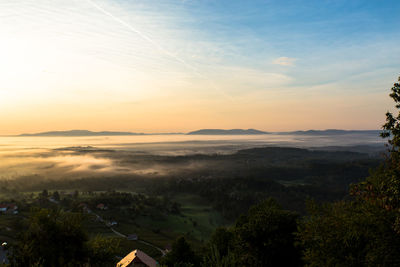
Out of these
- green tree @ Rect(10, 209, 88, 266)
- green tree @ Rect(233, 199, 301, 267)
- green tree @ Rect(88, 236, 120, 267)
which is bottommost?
green tree @ Rect(233, 199, 301, 267)

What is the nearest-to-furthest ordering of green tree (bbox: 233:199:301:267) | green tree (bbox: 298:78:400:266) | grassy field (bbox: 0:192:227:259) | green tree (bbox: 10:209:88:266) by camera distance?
green tree (bbox: 298:78:400:266), green tree (bbox: 10:209:88:266), green tree (bbox: 233:199:301:267), grassy field (bbox: 0:192:227:259)

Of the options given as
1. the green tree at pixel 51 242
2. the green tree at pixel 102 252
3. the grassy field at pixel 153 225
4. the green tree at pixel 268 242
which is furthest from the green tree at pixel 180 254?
the grassy field at pixel 153 225

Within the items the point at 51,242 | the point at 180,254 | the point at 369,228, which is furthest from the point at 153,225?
the point at 369,228

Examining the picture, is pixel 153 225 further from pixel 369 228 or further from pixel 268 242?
pixel 369 228

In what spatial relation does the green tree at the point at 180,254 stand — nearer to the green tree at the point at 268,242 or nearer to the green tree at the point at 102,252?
the green tree at the point at 268,242

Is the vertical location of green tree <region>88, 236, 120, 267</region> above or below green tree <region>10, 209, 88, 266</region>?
below

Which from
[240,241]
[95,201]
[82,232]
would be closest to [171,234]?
[95,201]

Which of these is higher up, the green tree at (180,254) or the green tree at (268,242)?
the green tree at (268,242)

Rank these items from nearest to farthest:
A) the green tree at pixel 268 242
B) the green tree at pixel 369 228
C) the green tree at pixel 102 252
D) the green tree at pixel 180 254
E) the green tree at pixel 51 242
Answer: the green tree at pixel 369 228 → the green tree at pixel 51 242 → the green tree at pixel 102 252 → the green tree at pixel 268 242 → the green tree at pixel 180 254

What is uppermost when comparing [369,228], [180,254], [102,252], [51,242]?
[369,228]

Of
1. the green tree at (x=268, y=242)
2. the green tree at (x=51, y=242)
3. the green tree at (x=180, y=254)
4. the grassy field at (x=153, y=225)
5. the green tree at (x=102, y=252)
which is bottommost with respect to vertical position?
the grassy field at (x=153, y=225)

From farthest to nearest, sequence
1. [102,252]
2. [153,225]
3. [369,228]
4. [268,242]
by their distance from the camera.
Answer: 1. [153,225]
2. [268,242]
3. [102,252]
4. [369,228]

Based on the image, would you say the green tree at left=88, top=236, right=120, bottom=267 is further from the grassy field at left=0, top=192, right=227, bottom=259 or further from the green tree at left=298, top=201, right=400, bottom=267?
the grassy field at left=0, top=192, right=227, bottom=259

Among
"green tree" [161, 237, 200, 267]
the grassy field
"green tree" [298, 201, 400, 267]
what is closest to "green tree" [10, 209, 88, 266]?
"green tree" [298, 201, 400, 267]
